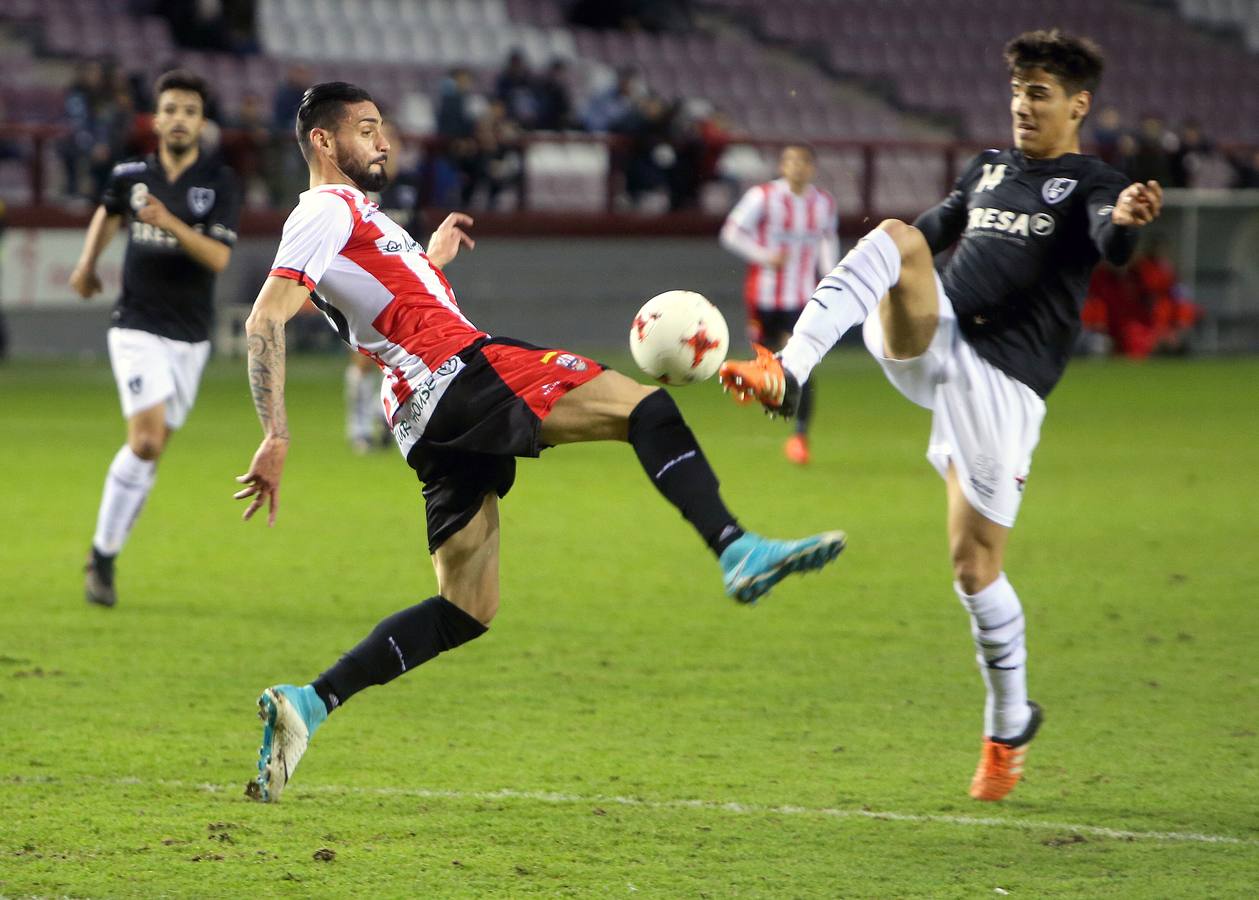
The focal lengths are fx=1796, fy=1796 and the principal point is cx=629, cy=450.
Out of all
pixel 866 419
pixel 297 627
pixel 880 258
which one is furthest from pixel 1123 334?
pixel 880 258

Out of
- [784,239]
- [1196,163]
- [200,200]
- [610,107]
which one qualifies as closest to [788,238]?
[784,239]

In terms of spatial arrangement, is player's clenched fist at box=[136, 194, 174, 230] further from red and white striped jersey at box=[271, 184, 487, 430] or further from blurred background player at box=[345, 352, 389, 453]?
blurred background player at box=[345, 352, 389, 453]

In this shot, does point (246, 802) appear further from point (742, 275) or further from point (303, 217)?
point (742, 275)

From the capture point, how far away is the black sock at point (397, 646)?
15.1 feet

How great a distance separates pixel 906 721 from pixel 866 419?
9587mm

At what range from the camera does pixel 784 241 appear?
1346 cm

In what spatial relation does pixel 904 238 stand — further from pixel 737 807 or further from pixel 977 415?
pixel 737 807

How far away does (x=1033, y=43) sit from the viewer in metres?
4.93

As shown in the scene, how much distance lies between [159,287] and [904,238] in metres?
3.94

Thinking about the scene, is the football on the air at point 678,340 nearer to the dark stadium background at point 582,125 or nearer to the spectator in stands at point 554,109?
the dark stadium background at point 582,125

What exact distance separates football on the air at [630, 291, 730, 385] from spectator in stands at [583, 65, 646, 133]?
1730 centimetres

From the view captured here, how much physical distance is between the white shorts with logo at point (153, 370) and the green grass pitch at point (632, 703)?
88 centimetres

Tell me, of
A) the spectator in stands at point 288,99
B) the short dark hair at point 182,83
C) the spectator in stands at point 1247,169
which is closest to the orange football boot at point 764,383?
the short dark hair at point 182,83

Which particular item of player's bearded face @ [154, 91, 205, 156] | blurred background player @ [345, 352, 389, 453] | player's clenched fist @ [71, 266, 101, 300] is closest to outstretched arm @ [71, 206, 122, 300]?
player's clenched fist @ [71, 266, 101, 300]
